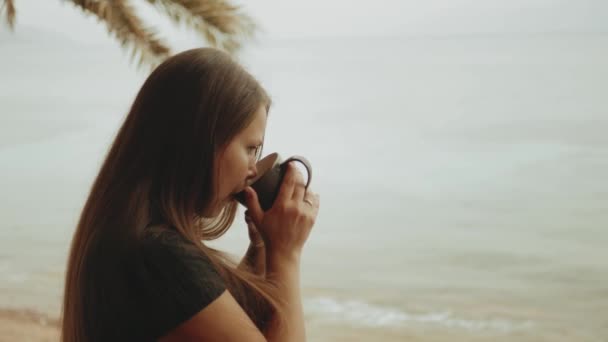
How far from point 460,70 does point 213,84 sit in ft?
29.2

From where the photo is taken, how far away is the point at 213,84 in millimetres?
852

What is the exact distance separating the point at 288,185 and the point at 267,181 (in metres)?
0.03

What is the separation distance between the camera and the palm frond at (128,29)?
11.2ft

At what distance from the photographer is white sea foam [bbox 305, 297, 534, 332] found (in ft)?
24.5

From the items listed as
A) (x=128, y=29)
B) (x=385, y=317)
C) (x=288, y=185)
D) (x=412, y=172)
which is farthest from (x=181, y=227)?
(x=412, y=172)

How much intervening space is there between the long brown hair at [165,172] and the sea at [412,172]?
6.04 metres

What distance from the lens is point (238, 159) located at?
2.86 ft

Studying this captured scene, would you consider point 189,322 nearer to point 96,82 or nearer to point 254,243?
point 254,243

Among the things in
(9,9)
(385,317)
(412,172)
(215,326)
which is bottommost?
(215,326)

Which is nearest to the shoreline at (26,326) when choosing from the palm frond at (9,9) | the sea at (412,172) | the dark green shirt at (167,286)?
the sea at (412,172)

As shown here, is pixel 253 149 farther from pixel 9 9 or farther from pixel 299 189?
pixel 9 9

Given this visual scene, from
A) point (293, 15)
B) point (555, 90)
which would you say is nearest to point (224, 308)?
point (293, 15)

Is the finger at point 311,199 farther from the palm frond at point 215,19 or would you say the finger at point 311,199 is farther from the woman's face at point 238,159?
the palm frond at point 215,19

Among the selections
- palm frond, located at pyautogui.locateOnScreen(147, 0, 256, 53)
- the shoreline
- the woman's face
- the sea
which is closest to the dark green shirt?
the woman's face
